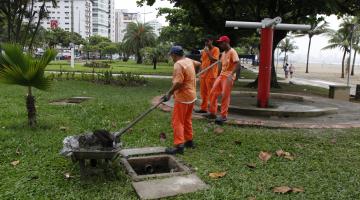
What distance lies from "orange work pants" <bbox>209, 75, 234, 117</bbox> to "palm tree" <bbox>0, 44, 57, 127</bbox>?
2.87 meters

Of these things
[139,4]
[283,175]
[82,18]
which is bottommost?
[283,175]

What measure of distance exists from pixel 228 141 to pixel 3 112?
4613 millimetres

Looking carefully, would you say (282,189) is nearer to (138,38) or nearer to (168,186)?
(168,186)

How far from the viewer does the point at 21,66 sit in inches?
236

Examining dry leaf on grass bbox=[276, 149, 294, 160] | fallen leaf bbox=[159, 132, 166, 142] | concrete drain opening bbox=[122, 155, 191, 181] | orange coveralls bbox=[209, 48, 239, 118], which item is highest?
orange coveralls bbox=[209, 48, 239, 118]

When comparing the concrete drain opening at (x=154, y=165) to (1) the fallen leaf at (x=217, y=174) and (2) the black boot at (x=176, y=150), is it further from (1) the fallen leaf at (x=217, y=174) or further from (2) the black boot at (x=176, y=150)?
(1) the fallen leaf at (x=217, y=174)

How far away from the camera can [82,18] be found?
405 ft

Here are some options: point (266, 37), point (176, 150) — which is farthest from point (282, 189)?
point (266, 37)

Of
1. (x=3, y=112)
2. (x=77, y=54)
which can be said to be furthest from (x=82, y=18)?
(x=3, y=112)

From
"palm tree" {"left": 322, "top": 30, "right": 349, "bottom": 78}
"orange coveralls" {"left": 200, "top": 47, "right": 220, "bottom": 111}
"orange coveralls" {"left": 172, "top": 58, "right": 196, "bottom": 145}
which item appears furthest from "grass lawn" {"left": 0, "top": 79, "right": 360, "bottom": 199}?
"palm tree" {"left": 322, "top": 30, "right": 349, "bottom": 78}

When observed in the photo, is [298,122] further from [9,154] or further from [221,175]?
[9,154]

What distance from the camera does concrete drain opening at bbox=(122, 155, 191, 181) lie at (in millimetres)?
4879

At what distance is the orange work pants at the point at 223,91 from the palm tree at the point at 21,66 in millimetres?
2870

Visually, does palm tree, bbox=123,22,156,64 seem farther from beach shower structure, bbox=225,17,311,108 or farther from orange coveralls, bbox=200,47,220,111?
orange coveralls, bbox=200,47,220,111
